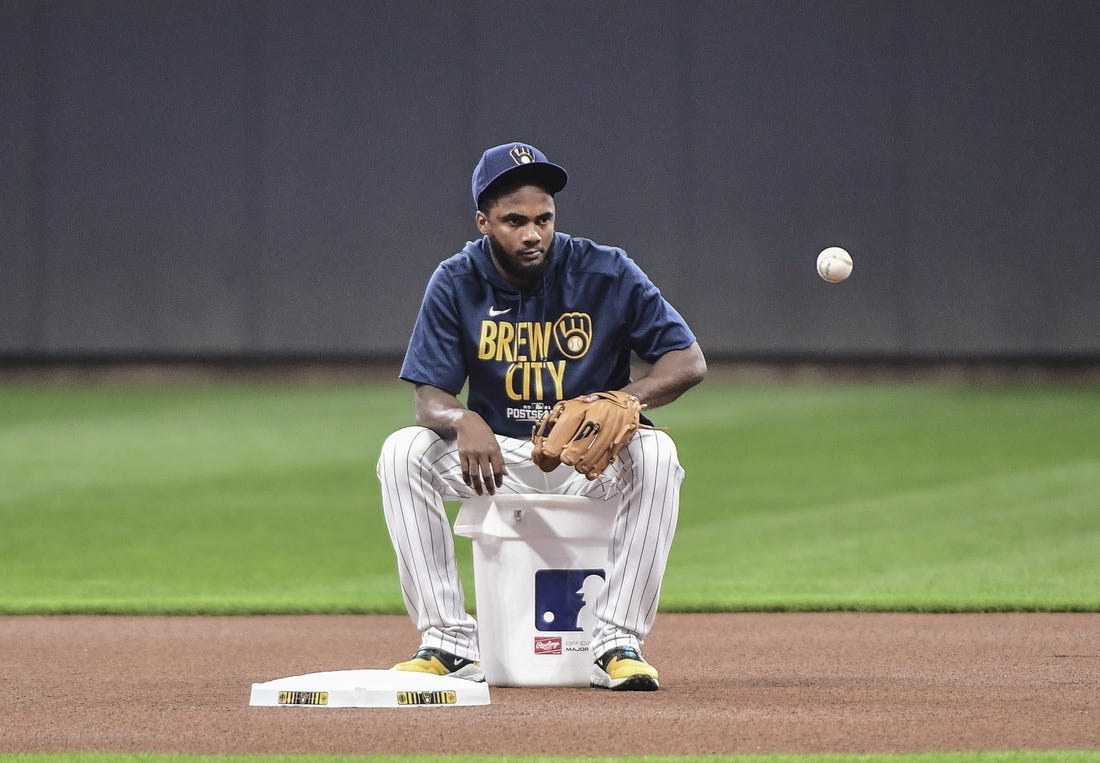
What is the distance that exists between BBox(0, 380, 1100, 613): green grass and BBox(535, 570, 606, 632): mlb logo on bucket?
7.01 feet

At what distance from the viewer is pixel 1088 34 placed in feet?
48.1

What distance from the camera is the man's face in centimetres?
438

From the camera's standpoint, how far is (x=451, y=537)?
170 inches

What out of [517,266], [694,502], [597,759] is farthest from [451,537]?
[694,502]

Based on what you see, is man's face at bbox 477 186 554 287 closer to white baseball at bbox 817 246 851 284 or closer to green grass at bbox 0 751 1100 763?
white baseball at bbox 817 246 851 284

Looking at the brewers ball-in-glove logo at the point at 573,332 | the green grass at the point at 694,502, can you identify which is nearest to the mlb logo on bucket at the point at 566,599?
the brewers ball-in-glove logo at the point at 573,332

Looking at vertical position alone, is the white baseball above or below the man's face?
below

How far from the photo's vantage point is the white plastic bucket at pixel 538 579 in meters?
4.38

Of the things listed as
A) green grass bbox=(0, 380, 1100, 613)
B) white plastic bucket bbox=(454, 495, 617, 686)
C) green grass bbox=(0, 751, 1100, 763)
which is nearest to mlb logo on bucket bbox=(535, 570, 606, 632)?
white plastic bucket bbox=(454, 495, 617, 686)

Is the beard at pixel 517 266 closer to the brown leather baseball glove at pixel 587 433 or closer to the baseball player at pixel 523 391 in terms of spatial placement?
the baseball player at pixel 523 391

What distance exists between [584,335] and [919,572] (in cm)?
342

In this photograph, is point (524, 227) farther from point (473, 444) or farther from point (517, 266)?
point (473, 444)

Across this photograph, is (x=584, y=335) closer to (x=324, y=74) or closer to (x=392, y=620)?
(x=392, y=620)

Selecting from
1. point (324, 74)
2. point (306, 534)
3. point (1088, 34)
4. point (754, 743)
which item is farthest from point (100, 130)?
point (754, 743)
